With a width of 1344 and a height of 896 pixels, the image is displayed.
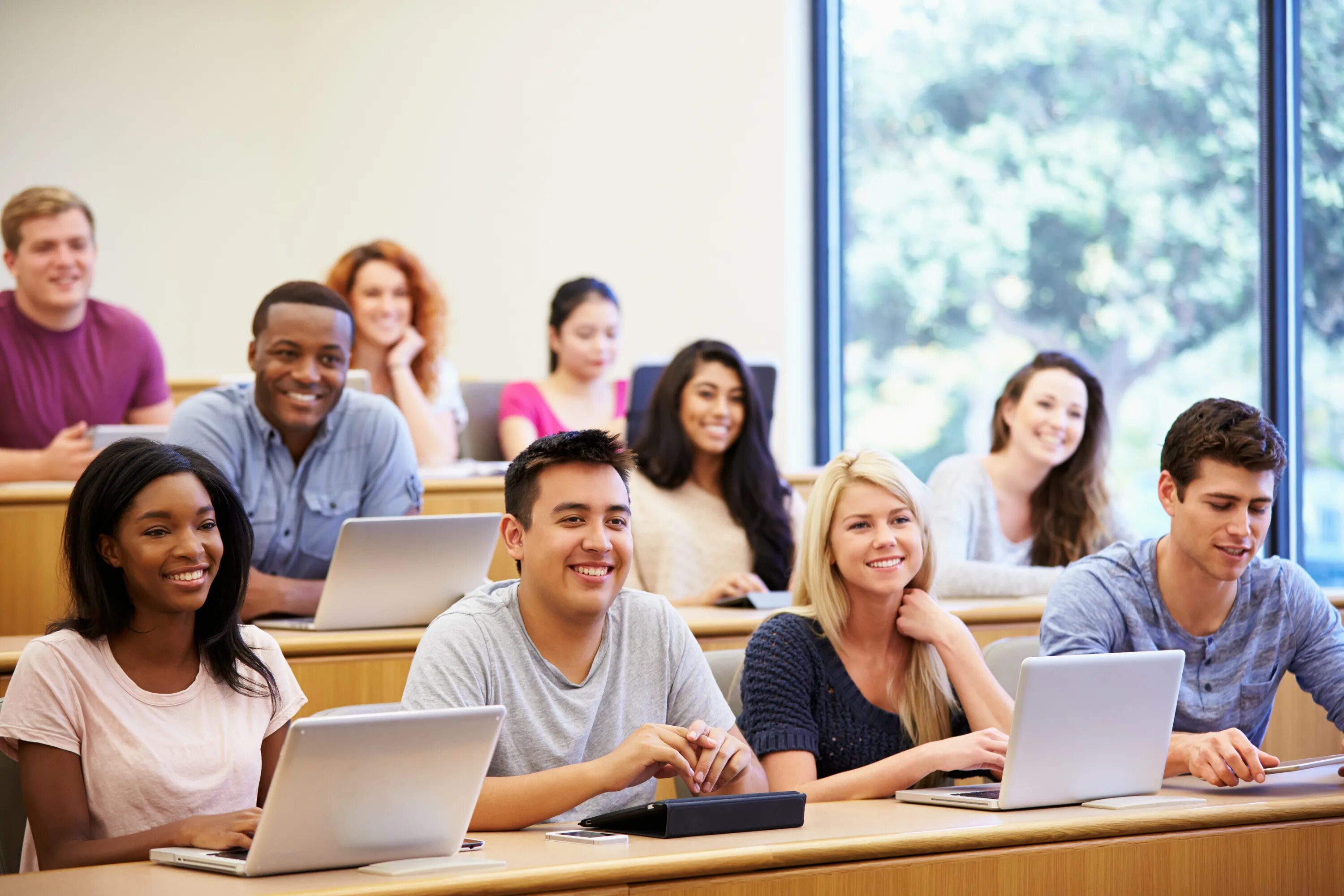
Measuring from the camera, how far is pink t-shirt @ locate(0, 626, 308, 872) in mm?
1812

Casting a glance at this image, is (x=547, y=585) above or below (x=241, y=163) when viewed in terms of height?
below

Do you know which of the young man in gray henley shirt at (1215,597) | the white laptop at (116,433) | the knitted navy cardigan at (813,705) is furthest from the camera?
the white laptop at (116,433)

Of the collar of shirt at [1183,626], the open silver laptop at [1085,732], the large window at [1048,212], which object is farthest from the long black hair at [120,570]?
the large window at [1048,212]

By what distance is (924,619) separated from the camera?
239 cm

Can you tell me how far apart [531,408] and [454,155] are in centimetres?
206

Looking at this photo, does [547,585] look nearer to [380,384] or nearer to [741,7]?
[380,384]

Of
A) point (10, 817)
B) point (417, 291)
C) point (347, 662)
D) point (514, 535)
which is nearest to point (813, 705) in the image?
point (514, 535)

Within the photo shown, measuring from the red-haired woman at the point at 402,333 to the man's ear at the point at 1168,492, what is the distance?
2394 mm

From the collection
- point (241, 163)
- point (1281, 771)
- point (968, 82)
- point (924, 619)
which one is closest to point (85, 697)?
point (924, 619)

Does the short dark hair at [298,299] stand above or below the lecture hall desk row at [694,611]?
above

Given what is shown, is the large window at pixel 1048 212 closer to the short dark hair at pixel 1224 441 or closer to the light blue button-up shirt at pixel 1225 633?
the light blue button-up shirt at pixel 1225 633

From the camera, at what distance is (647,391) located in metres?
3.98

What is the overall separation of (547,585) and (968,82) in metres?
3.77

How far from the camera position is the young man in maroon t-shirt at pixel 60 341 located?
151 inches
